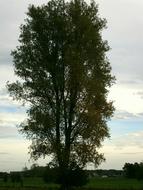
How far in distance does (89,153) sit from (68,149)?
1.54 m

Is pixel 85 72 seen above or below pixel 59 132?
above

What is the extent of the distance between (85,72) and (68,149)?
5.71 metres

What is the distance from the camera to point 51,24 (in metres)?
40.3

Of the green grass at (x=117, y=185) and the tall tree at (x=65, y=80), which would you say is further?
the green grass at (x=117, y=185)

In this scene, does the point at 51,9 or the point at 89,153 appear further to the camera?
the point at 51,9

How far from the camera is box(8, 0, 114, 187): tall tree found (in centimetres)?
3850

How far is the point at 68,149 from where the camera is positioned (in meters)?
38.5

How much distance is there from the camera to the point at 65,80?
39250 mm

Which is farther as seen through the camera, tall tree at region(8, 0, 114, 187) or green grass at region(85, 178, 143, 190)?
green grass at region(85, 178, 143, 190)

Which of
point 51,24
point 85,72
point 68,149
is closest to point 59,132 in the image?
point 68,149

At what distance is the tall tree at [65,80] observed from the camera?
38.5 m

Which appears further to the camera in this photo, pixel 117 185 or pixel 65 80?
pixel 117 185

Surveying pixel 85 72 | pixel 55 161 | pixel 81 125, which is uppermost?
pixel 85 72

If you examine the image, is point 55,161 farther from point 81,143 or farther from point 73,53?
point 73,53
